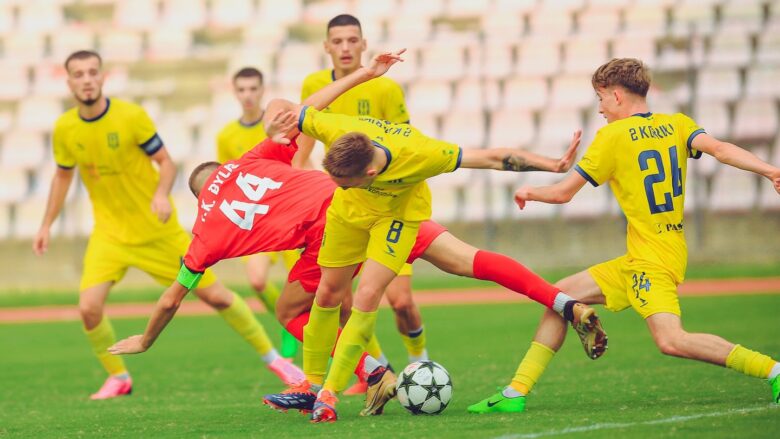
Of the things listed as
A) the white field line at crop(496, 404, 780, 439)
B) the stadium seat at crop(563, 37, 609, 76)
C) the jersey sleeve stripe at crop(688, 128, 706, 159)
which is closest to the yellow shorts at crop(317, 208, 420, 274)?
the white field line at crop(496, 404, 780, 439)

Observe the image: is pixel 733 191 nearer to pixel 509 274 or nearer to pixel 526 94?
pixel 526 94

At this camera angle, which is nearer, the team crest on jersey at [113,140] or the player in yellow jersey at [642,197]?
the player in yellow jersey at [642,197]

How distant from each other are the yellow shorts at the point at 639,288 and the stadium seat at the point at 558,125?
12566mm

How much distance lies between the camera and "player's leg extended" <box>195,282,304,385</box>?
30.7 ft

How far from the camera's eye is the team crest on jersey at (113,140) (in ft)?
31.2

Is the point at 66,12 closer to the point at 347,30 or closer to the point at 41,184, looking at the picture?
the point at 41,184

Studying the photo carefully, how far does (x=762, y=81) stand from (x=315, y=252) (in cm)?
1326

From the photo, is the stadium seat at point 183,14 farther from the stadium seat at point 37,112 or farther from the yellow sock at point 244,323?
the yellow sock at point 244,323

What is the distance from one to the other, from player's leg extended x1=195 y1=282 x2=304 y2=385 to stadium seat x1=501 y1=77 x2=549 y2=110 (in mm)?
11232

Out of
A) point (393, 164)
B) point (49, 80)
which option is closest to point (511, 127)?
point (49, 80)

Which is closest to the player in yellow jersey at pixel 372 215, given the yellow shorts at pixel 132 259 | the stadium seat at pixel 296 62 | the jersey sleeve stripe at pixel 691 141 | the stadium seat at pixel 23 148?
the jersey sleeve stripe at pixel 691 141

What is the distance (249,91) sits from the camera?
11117 millimetres

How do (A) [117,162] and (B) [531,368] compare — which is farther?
(A) [117,162]

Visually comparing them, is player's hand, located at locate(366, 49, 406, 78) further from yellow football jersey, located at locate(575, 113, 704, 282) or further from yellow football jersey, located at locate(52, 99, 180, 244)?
yellow football jersey, located at locate(52, 99, 180, 244)
